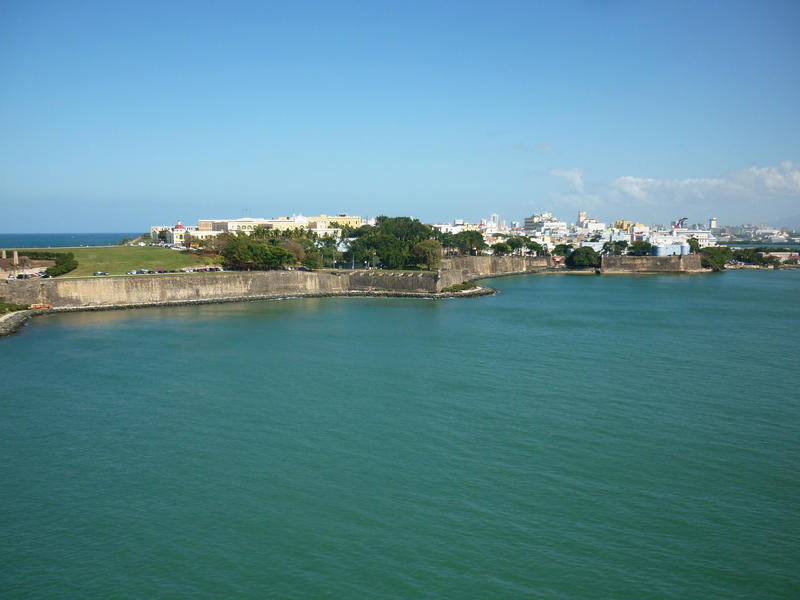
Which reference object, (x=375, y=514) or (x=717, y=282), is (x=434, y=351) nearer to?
(x=375, y=514)

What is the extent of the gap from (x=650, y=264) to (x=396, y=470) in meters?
53.0

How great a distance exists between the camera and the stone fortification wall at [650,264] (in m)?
56.4

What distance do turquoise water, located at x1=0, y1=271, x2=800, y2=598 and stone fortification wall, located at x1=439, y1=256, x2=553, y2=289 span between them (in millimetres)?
18684

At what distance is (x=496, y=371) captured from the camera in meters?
16.5

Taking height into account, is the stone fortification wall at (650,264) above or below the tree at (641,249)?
below

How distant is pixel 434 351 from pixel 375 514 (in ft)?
36.2

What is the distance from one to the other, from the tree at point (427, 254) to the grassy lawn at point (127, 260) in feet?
44.5

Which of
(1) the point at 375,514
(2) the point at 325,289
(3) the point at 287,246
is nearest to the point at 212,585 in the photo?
(1) the point at 375,514

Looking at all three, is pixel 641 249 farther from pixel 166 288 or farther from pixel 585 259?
pixel 166 288

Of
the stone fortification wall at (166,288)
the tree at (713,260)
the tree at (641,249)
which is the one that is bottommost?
the stone fortification wall at (166,288)

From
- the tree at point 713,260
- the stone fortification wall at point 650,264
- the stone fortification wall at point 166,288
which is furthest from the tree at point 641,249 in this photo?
the stone fortification wall at point 166,288

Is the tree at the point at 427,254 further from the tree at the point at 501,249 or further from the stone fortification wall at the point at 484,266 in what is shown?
the tree at the point at 501,249

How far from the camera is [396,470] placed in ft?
32.7

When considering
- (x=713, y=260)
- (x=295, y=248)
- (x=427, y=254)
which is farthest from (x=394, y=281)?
(x=713, y=260)
